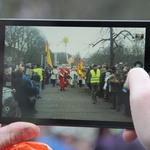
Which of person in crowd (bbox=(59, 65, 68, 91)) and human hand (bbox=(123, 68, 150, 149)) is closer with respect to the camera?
human hand (bbox=(123, 68, 150, 149))

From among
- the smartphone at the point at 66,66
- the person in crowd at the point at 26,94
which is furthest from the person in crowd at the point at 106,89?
the person in crowd at the point at 26,94

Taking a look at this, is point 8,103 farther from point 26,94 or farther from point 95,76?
point 95,76

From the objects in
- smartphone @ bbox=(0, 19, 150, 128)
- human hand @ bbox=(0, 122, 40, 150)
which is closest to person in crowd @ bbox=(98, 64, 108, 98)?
smartphone @ bbox=(0, 19, 150, 128)

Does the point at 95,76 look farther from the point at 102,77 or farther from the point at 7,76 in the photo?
the point at 7,76

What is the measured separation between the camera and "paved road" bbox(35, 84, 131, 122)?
1.58 feet

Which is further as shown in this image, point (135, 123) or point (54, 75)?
point (54, 75)

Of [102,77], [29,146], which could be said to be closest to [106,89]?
[102,77]

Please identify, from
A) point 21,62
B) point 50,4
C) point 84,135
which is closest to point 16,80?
point 21,62

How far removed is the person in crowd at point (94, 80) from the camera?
48 cm

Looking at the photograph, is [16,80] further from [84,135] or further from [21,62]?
[84,135]

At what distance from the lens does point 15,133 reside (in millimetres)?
464

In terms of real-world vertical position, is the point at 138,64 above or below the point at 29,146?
above

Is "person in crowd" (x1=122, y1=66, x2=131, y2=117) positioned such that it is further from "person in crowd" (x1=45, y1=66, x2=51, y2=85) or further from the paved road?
"person in crowd" (x1=45, y1=66, x2=51, y2=85)

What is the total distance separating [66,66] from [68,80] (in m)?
0.02
